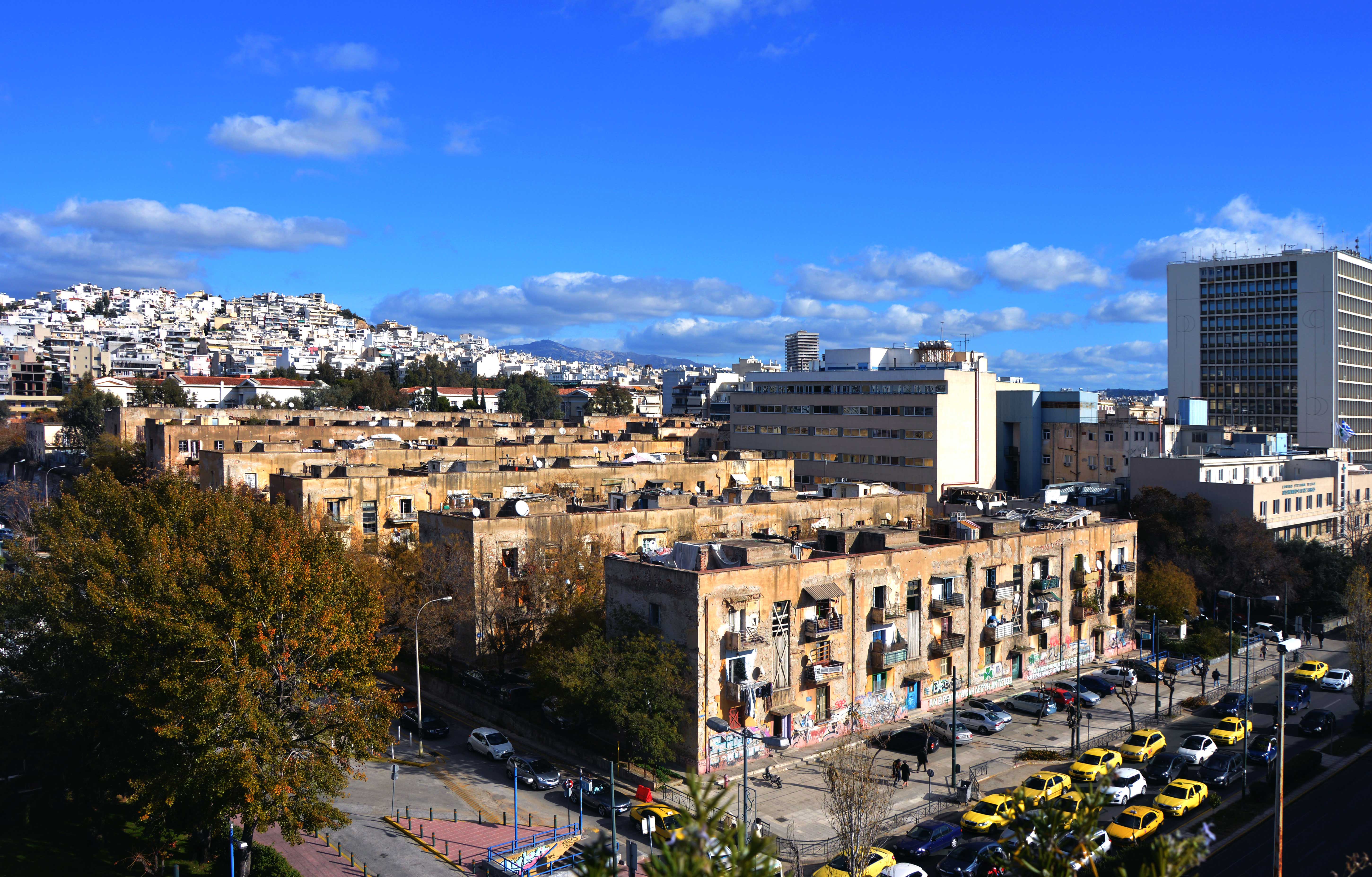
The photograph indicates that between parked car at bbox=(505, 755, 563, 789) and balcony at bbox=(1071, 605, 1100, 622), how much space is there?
3237 centimetres

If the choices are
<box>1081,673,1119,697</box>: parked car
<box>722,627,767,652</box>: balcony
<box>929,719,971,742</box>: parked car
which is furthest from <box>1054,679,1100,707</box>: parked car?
<box>722,627,767,652</box>: balcony

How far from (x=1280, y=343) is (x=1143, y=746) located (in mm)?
126166

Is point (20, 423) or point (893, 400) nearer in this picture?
point (893, 400)

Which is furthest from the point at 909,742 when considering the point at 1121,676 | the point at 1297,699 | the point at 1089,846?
the point at 1089,846

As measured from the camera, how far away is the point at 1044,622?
52688 millimetres

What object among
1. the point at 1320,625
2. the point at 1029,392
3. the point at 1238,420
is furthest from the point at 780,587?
the point at 1238,420

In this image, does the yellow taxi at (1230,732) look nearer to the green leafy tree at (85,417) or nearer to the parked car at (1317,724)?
the parked car at (1317,724)

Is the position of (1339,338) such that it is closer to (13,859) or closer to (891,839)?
(891,839)

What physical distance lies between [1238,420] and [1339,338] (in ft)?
57.7

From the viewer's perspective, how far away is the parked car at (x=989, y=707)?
45.1 metres

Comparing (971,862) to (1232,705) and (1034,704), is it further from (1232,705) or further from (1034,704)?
(1232,705)

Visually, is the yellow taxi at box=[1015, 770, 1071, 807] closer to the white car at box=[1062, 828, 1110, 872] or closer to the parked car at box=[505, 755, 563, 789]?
the white car at box=[1062, 828, 1110, 872]

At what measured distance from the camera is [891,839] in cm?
3266

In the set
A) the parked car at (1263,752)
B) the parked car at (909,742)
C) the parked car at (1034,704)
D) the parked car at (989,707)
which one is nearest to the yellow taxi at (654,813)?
the parked car at (909,742)
